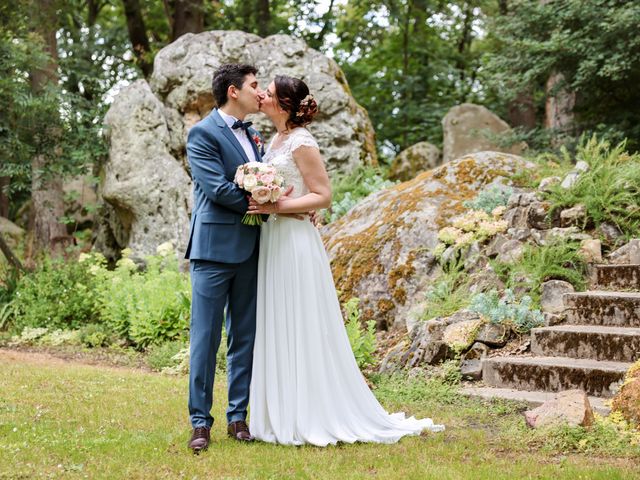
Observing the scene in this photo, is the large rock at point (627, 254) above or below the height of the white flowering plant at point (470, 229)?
below

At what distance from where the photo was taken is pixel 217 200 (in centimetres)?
439

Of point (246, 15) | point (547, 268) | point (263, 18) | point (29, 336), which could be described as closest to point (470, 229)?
point (547, 268)

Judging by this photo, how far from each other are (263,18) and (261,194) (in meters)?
13.6

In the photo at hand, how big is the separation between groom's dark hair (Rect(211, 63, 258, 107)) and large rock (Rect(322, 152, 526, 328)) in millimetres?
3749

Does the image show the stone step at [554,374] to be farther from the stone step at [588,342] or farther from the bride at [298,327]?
the bride at [298,327]

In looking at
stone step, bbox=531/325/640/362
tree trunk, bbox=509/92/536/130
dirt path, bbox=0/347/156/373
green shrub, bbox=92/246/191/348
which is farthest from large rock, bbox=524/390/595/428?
tree trunk, bbox=509/92/536/130

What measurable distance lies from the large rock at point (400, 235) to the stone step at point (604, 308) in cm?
171

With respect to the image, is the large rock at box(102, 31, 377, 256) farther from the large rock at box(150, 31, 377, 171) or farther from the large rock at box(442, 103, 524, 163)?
the large rock at box(442, 103, 524, 163)

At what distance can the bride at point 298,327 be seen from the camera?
4.60 m

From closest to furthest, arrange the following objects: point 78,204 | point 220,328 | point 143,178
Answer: point 220,328
point 143,178
point 78,204

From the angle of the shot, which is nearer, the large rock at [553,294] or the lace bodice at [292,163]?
the lace bodice at [292,163]

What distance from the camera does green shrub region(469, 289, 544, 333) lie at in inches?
252

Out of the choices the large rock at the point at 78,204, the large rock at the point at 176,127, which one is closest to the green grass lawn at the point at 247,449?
the large rock at the point at 176,127

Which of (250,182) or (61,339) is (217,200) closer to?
(250,182)
